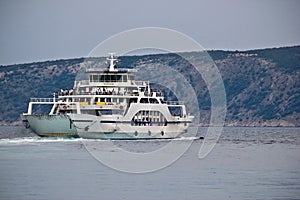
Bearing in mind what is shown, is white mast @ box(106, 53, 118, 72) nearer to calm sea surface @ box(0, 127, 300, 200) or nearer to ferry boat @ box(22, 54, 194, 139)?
ferry boat @ box(22, 54, 194, 139)

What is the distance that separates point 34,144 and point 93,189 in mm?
32798

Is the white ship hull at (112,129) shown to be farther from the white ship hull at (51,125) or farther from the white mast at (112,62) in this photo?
the white mast at (112,62)

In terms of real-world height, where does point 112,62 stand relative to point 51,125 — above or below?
above

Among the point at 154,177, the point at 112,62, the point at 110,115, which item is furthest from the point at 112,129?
the point at 154,177

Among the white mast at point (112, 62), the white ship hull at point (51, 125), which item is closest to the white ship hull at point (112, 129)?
the white ship hull at point (51, 125)

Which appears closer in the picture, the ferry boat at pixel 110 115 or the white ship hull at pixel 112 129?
the white ship hull at pixel 112 129

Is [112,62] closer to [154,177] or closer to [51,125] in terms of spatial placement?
[51,125]

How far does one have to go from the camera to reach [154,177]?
171ft

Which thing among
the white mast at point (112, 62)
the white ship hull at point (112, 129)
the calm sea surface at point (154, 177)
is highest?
the white mast at point (112, 62)

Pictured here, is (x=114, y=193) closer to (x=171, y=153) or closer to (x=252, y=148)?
(x=171, y=153)

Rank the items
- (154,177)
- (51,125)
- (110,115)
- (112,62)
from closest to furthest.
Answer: (154,177)
(51,125)
(110,115)
(112,62)

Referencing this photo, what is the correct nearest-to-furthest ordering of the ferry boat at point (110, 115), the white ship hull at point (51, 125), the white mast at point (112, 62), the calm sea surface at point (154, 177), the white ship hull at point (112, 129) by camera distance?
the calm sea surface at point (154, 177)
the white ship hull at point (112, 129)
the white ship hull at point (51, 125)
the ferry boat at point (110, 115)
the white mast at point (112, 62)

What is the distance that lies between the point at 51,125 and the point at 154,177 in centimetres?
3245

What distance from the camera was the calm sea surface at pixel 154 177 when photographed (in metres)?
44.9
